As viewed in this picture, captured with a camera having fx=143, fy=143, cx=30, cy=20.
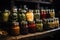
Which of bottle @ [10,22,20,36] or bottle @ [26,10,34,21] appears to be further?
bottle @ [26,10,34,21]

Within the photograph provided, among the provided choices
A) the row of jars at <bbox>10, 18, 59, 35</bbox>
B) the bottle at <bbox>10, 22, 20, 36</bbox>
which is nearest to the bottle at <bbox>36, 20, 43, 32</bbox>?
the row of jars at <bbox>10, 18, 59, 35</bbox>

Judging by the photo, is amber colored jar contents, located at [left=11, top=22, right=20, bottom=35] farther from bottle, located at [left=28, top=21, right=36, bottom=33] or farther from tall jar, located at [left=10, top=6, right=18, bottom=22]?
bottle, located at [left=28, top=21, right=36, bottom=33]

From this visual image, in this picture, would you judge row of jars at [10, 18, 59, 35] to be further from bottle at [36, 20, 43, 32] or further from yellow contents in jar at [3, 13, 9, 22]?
yellow contents in jar at [3, 13, 9, 22]

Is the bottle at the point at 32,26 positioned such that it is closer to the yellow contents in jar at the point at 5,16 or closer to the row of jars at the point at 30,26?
the row of jars at the point at 30,26

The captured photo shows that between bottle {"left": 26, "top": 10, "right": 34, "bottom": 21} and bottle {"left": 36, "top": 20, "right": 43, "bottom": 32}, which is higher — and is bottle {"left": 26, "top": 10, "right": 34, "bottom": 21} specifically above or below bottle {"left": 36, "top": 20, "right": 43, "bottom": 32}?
above

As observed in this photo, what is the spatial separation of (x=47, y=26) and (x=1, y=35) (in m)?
0.65

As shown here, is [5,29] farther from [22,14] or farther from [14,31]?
[22,14]

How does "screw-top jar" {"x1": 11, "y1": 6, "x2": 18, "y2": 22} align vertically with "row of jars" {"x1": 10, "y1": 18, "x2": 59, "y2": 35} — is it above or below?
above

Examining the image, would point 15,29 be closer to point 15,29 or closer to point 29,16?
point 15,29

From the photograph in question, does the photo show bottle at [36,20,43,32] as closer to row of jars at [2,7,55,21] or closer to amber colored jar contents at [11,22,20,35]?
row of jars at [2,7,55,21]

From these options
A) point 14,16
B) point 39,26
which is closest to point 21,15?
point 14,16

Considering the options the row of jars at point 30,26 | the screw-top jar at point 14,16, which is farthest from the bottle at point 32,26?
the screw-top jar at point 14,16

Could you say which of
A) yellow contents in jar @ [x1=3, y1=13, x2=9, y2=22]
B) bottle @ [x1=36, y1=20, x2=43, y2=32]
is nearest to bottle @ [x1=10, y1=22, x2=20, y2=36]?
yellow contents in jar @ [x1=3, y1=13, x2=9, y2=22]

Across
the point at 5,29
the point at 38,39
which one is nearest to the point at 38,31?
the point at 38,39
